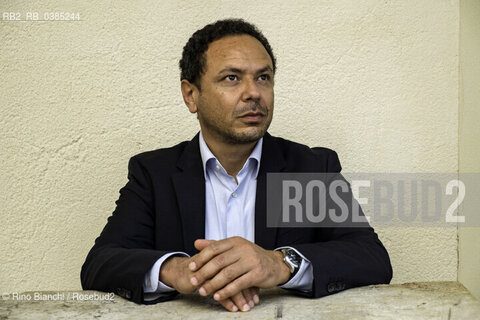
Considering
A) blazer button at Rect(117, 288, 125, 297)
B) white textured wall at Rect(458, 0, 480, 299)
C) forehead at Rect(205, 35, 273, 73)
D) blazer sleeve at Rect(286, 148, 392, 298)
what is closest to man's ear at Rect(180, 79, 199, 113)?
forehead at Rect(205, 35, 273, 73)

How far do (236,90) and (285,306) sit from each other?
2.82ft

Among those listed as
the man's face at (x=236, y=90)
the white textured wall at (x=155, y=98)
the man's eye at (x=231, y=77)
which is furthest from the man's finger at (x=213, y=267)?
the white textured wall at (x=155, y=98)

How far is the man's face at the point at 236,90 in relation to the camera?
208 cm

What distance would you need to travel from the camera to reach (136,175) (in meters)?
2.22

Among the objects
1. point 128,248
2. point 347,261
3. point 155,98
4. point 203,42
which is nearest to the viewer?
point 347,261

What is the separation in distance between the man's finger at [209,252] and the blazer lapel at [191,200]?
498mm

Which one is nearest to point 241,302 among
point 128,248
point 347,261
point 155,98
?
point 347,261

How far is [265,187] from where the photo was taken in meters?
2.15

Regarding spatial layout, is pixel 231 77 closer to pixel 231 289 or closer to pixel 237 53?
pixel 237 53

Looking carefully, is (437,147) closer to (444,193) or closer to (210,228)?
(444,193)

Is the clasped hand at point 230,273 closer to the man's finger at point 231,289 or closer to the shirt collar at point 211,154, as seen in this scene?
the man's finger at point 231,289

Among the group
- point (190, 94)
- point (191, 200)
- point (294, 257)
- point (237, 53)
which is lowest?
point (294, 257)

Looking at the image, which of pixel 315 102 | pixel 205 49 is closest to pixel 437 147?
pixel 315 102

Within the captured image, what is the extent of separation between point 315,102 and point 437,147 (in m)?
0.64
